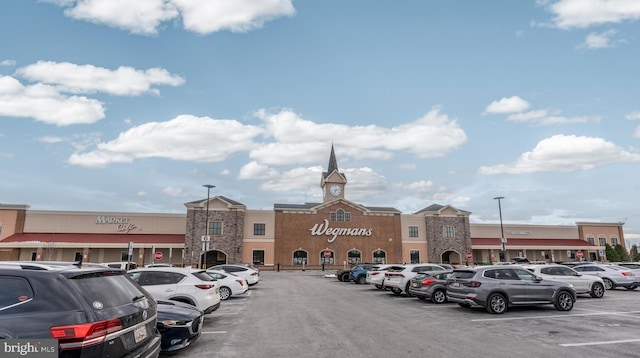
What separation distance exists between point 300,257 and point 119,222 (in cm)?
2309

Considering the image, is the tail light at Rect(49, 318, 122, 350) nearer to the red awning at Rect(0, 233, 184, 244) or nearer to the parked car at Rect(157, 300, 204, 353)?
the parked car at Rect(157, 300, 204, 353)

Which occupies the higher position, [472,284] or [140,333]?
[140,333]

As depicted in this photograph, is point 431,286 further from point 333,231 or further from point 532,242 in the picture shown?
point 532,242

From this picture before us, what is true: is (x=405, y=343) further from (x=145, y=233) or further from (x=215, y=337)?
(x=145, y=233)

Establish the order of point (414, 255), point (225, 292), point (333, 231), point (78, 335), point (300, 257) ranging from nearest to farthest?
point (78, 335) → point (225, 292) → point (300, 257) → point (333, 231) → point (414, 255)

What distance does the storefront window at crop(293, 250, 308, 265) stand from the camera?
53.0 meters

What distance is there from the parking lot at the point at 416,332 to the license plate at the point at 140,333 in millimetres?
3155

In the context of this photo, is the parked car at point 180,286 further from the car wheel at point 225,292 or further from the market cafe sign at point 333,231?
the market cafe sign at point 333,231

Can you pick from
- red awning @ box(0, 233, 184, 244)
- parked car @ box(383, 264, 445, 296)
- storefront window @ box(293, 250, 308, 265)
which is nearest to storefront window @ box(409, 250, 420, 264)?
storefront window @ box(293, 250, 308, 265)

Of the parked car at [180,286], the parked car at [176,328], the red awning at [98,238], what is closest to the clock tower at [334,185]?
the red awning at [98,238]

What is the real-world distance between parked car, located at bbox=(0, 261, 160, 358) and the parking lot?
3577 mm

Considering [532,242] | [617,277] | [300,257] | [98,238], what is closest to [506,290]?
[617,277]

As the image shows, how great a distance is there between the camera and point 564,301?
13.5 meters

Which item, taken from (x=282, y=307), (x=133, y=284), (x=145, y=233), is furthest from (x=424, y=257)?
(x=133, y=284)
